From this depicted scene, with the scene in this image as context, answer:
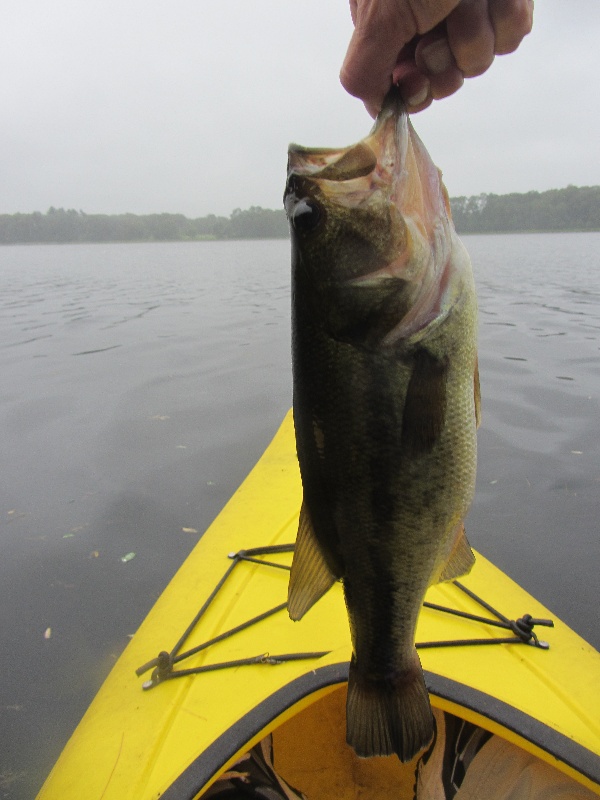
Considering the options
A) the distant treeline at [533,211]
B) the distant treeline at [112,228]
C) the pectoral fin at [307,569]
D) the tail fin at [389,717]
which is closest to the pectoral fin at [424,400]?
the pectoral fin at [307,569]

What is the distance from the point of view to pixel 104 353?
12.7m

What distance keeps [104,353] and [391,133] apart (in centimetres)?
1211

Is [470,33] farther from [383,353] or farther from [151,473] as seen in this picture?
[151,473]

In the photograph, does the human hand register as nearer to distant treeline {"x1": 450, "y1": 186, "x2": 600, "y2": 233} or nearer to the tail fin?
the tail fin

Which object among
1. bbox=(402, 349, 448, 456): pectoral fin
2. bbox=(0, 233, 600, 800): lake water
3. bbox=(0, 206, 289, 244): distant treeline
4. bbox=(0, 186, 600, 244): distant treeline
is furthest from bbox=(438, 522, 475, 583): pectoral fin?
bbox=(0, 206, 289, 244): distant treeline

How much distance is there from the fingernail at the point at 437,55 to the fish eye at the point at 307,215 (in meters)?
0.61

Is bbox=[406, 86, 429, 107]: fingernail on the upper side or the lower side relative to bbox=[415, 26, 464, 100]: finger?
lower

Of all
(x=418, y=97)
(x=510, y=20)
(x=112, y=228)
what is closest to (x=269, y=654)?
(x=418, y=97)

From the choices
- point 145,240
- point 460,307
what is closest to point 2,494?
point 460,307

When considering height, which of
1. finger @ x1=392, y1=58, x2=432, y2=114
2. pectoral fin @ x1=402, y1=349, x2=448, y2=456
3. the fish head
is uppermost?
finger @ x1=392, y1=58, x2=432, y2=114

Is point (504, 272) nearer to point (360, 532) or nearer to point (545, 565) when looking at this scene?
point (545, 565)

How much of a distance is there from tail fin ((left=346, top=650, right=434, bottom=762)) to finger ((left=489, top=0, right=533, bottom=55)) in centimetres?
204

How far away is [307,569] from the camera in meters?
1.75

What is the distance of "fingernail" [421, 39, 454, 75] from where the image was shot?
1.68 meters
